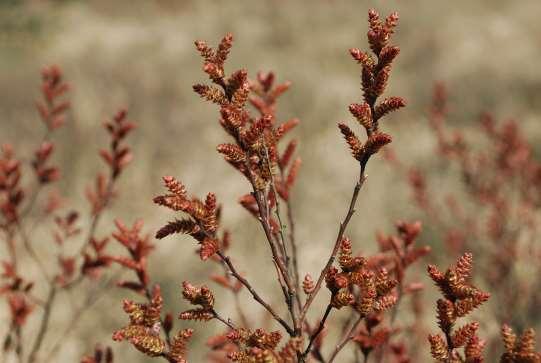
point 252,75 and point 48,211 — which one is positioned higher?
point 252,75

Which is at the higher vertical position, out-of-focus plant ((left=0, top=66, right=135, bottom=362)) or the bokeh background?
the bokeh background

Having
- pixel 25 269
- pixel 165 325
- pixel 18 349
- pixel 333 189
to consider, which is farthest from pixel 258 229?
pixel 165 325

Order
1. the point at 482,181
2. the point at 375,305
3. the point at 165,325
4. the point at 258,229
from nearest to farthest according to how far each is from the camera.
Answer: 1. the point at 375,305
2. the point at 165,325
3. the point at 482,181
4. the point at 258,229

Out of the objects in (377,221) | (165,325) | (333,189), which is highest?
(333,189)

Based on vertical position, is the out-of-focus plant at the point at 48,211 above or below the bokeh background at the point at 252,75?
below

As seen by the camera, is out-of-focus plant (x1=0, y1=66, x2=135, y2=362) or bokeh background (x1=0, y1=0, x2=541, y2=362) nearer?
out-of-focus plant (x1=0, y1=66, x2=135, y2=362)

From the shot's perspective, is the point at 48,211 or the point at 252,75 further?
the point at 252,75

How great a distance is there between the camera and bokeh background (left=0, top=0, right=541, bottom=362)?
24.2 feet

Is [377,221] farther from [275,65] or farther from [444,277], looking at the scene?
[444,277]

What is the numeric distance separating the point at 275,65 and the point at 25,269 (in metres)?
6.42

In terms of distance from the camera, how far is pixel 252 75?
10844 millimetres

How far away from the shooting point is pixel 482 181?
518 centimetres

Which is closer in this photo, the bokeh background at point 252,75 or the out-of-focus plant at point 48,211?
the out-of-focus plant at point 48,211

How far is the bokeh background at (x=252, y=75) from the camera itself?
737 cm
